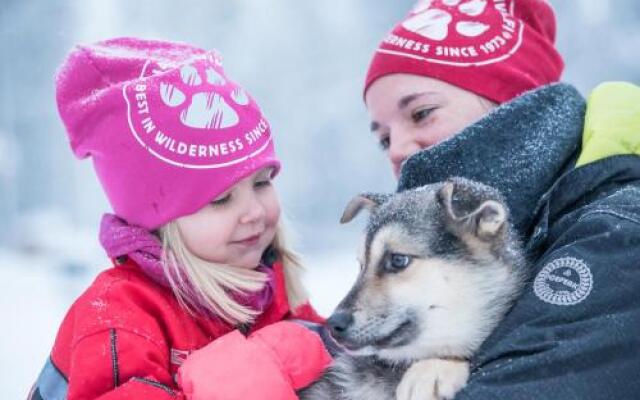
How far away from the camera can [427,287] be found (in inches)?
84.8

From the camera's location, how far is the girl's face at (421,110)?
2570 millimetres

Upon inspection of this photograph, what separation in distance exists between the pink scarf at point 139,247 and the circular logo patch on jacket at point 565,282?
1214mm

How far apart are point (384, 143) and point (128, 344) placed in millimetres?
1454

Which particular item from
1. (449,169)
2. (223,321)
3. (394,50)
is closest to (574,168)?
(449,169)

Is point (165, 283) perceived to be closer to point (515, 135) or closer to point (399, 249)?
point (399, 249)

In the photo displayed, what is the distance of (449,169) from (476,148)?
15 cm

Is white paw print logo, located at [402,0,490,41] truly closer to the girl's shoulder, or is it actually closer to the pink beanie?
the pink beanie

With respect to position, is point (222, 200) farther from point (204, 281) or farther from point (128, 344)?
point (128, 344)

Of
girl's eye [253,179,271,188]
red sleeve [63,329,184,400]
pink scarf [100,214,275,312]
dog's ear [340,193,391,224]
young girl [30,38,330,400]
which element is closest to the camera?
red sleeve [63,329,184,400]

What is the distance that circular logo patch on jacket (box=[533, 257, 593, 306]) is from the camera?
1.73 metres

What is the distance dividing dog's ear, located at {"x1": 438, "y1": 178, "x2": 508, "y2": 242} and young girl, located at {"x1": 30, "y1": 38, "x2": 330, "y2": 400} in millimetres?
692

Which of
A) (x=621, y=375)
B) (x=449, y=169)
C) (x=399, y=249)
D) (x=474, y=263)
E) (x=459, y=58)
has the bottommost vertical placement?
(x=621, y=375)

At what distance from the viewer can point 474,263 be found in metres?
2.22

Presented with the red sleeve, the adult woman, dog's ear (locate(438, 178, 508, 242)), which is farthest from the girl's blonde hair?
dog's ear (locate(438, 178, 508, 242))
